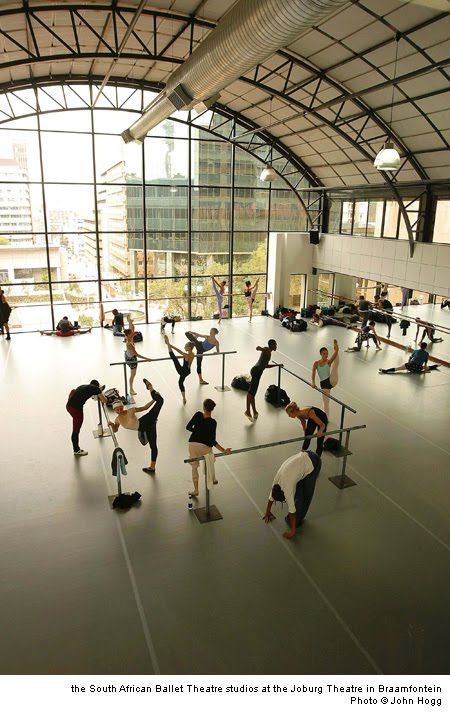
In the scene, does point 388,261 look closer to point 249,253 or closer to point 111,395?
point 249,253

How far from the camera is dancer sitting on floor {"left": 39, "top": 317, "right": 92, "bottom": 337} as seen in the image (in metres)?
17.4

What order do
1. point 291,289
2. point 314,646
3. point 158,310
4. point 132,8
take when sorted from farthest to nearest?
point 291,289 < point 158,310 < point 132,8 < point 314,646

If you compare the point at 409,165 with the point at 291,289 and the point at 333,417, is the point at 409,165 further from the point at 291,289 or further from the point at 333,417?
the point at 333,417

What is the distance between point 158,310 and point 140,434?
1356 cm

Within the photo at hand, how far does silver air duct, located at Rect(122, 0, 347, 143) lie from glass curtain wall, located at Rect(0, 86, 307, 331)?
27.9 ft

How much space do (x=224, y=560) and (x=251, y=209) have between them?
17997 millimetres

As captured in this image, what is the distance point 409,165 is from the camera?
52.4 ft

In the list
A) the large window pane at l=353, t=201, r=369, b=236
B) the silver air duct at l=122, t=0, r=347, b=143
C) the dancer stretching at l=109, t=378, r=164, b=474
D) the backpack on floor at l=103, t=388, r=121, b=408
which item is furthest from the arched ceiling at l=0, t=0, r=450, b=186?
the backpack on floor at l=103, t=388, r=121, b=408

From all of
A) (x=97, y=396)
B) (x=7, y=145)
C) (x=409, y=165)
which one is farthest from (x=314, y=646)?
(x=7, y=145)

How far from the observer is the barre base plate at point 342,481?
307 inches

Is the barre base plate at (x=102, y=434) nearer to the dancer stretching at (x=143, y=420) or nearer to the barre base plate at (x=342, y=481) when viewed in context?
the dancer stretching at (x=143, y=420)

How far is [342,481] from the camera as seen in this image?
7805mm

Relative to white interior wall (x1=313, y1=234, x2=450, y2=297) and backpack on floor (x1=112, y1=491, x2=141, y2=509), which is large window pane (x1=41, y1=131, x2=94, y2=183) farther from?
backpack on floor (x1=112, y1=491, x2=141, y2=509)

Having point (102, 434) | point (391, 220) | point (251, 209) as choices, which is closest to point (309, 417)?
point (102, 434)
